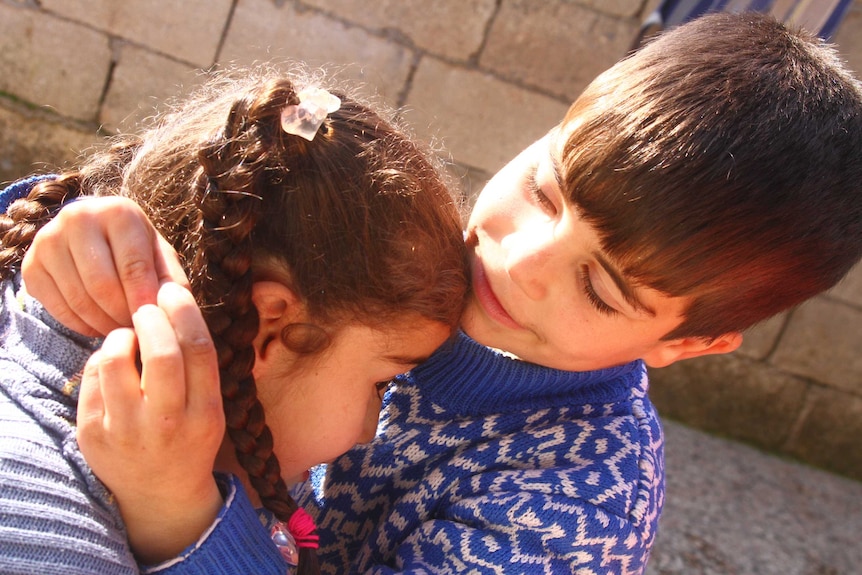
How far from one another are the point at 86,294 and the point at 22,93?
11.4ft

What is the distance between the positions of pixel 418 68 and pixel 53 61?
1782 millimetres

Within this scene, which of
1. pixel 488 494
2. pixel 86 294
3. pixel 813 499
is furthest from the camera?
pixel 813 499

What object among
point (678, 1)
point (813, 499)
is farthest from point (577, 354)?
point (813, 499)

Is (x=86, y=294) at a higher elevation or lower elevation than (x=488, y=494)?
higher

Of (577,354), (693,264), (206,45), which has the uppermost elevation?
(693,264)

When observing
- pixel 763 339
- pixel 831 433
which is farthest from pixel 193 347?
pixel 831 433

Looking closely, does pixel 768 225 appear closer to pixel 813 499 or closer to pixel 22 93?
pixel 813 499

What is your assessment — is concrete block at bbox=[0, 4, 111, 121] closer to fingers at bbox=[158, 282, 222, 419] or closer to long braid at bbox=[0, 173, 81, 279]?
long braid at bbox=[0, 173, 81, 279]

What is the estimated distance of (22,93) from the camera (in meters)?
3.93

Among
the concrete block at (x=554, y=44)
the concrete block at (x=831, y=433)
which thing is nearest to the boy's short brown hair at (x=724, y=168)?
the concrete block at (x=554, y=44)

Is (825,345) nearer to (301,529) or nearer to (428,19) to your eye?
(428,19)

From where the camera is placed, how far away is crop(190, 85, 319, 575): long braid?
1035 millimetres

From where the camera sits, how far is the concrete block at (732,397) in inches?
160

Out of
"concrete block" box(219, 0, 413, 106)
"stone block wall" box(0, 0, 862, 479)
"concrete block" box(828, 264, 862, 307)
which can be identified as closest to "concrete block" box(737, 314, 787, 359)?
"stone block wall" box(0, 0, 862, 479)
